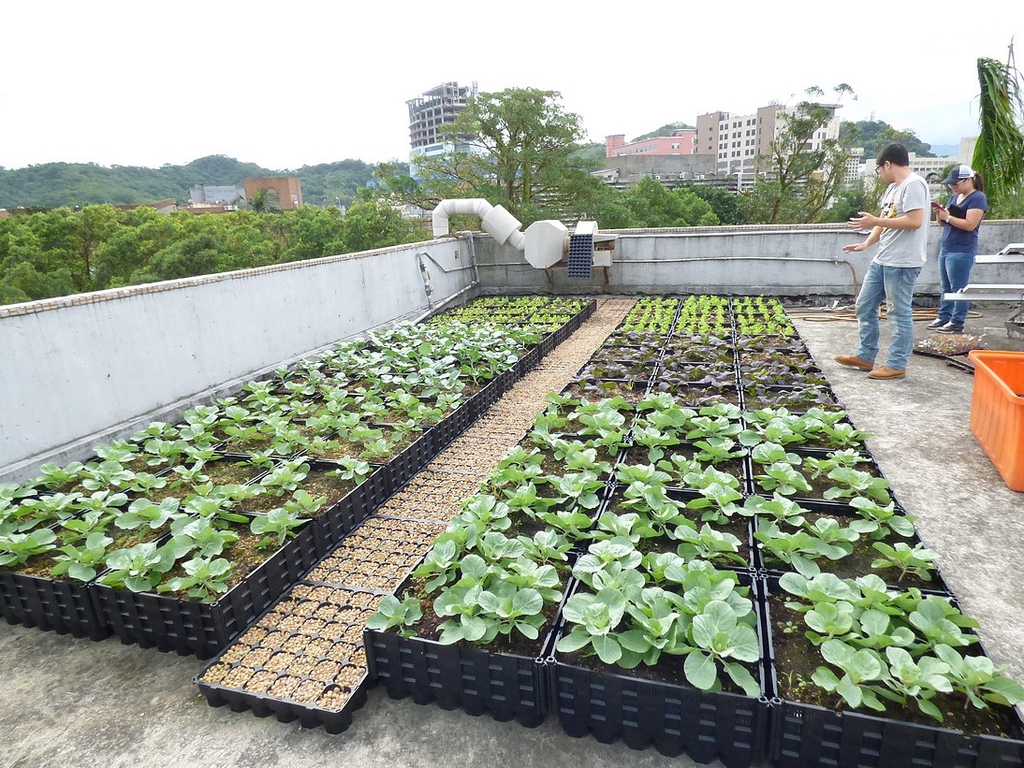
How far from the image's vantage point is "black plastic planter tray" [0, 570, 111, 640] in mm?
2348

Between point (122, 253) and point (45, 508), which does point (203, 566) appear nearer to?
point (45, 508)

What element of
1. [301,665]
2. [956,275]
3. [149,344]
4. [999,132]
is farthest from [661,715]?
[999,132]

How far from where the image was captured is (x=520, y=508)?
2682 mm

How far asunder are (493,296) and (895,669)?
26.2ft

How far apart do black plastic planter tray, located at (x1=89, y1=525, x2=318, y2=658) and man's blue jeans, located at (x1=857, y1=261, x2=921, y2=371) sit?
4589 mm

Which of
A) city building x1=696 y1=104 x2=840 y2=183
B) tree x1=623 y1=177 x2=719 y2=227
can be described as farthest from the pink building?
tree x1=623 y1=177 x2=719 y2=227

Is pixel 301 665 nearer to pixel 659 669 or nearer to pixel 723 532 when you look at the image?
pixel 659 669

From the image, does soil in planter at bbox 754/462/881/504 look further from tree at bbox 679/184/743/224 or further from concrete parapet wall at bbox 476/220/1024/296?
tree at bbox 679/184/743/224

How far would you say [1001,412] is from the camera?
3.12 metres

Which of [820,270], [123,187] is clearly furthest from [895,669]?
[123,187]

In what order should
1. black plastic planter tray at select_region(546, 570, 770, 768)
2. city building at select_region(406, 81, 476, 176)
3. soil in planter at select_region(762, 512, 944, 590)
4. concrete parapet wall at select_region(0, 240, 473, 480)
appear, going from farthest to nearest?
city building at select_region(406, 81, 476, 176)
concrete parapet wall at select_region(0, 240, 473, 480)
soil in planter at select_region(762, 512, 944, 590)
black plastic planter tray at select_region(546, 570, 770, 768)

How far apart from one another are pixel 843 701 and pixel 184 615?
2227 mm

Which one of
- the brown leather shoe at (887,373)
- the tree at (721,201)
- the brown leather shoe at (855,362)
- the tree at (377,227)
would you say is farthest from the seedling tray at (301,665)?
the tree at (721,201)

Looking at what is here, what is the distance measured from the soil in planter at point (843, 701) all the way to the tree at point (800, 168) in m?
18.2
